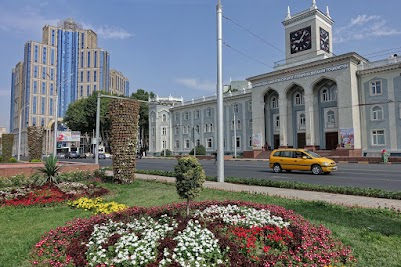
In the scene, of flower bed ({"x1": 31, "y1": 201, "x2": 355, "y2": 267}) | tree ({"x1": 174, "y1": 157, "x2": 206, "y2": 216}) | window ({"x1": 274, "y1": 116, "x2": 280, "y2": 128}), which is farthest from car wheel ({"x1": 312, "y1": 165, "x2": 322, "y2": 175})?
window ({"x1": 274, "y1": 116, "x2": 280, "y2": 128})

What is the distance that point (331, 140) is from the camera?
39.4 meters

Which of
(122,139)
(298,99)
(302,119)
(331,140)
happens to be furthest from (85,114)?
(122,139)

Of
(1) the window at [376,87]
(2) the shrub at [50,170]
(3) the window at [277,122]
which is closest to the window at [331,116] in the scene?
(1) the window at [376,87]

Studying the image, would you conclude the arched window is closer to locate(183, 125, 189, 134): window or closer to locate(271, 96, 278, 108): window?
locate(271, 96, 278, 108): window

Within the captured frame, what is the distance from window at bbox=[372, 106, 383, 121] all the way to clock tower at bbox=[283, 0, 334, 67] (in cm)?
942

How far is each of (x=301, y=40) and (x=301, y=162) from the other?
1118 inches

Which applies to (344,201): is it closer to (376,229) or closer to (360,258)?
(376,229)

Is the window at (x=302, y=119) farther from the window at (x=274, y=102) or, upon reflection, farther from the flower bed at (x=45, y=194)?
the flower bed at (x=45, y=194)

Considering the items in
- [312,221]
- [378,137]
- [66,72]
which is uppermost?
[66,72]

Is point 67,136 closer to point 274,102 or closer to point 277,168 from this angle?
point 274,102

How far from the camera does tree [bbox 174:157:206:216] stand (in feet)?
19.4

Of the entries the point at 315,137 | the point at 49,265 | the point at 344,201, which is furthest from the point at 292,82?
the point at 49,265

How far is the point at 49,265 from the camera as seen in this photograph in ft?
14.3

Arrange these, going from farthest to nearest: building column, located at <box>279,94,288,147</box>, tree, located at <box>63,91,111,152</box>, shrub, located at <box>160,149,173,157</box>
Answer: shrub, located at <box>160,149,173,157</box> < tree, located at <box>63,91,111,152</box> < building column, located at <box>279,94,288,147</box>
